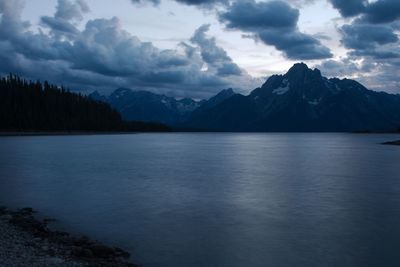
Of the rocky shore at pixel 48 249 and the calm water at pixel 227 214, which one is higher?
the rocky shore at pixel 48 249

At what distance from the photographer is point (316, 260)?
18.7 meters

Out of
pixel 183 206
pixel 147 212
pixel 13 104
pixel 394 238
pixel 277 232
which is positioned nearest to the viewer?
pixel 394 238

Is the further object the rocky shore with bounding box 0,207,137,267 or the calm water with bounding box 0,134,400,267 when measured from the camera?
the calm water with bounding box 0,134,400,267

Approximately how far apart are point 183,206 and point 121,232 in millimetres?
9013

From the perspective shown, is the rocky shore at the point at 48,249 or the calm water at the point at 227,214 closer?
the rocky shore at the point at 48,249

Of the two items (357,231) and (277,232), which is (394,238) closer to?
(357,231)

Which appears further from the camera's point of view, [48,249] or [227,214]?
[227,214]

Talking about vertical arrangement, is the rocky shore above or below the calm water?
above

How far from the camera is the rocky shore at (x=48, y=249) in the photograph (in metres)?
→ 16.6

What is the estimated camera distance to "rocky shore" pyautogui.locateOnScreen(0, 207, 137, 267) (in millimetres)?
16594

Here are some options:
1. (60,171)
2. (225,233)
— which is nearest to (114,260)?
(225,233)

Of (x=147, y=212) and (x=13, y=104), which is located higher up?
(x=13, y=104)

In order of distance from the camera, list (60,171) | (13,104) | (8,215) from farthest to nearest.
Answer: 1. (13,104)
2. (60,171)
3. (8,215)

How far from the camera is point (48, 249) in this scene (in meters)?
18.5
